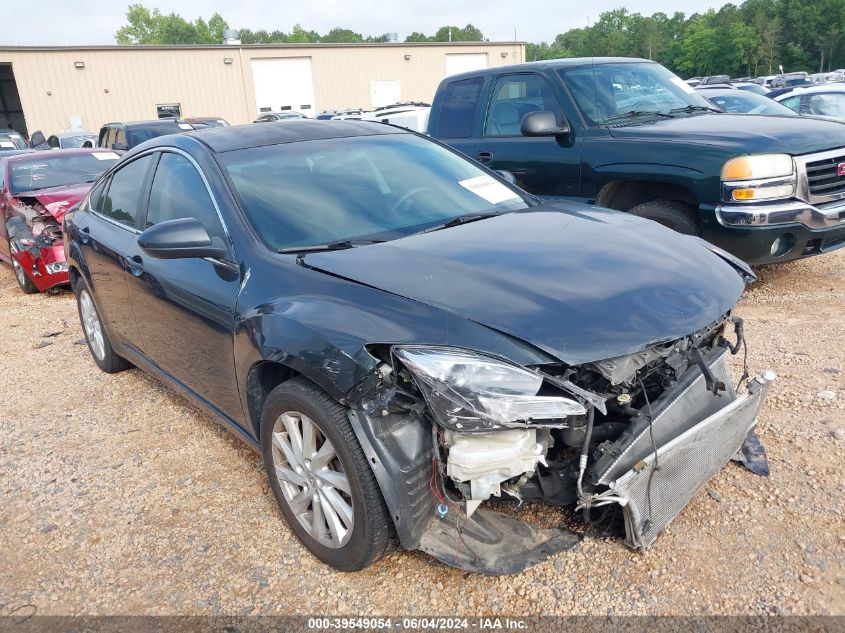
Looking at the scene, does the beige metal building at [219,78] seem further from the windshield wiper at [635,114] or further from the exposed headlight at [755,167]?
the exposed headlight at [755,167]

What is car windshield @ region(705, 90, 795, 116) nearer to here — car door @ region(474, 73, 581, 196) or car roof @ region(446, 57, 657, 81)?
car roof @ region(446, 57, 657, 81)

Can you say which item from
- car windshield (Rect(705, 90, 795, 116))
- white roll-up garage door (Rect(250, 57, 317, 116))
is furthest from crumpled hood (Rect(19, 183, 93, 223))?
white roll-up garage door (Rect(250, 57, 317, 116))

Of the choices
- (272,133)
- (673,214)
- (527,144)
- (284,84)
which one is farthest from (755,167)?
(284,84)

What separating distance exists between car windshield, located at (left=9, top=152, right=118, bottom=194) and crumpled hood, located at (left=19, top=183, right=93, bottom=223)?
44 cm

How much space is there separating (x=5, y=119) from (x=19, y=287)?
38.4 meters

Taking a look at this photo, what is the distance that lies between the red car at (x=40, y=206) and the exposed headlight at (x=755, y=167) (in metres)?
6.21

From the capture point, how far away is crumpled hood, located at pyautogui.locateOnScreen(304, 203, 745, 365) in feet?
7.25

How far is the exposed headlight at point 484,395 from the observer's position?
6.88 feet

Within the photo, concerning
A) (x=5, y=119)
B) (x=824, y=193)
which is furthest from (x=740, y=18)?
(x=824, y=193)

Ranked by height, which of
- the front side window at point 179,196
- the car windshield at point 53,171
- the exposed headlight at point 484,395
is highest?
the front side window at point 179,196

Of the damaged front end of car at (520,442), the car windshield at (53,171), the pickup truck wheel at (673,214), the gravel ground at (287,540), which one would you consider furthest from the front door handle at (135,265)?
the car windshield at (53,171)

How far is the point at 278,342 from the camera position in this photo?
2.53m

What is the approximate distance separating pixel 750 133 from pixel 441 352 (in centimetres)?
387

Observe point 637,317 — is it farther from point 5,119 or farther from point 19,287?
point 5,119
